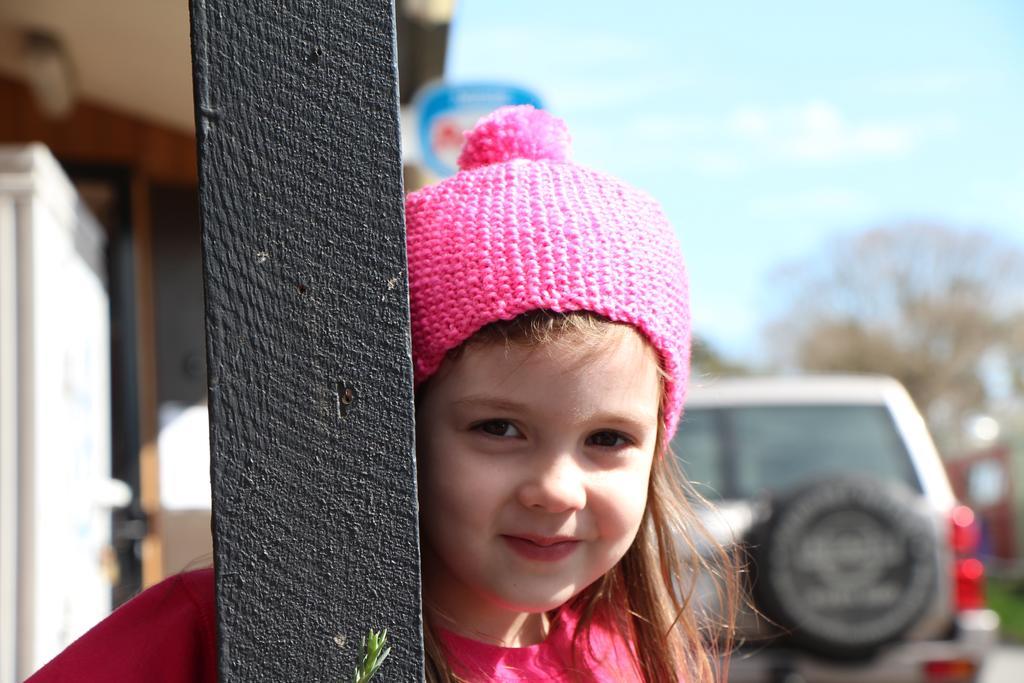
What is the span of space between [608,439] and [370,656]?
51 centimetres

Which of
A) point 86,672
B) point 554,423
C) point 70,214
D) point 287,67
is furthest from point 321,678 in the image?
point 70,214

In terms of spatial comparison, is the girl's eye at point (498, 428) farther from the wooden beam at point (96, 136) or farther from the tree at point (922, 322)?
the tree at point (922, 322)

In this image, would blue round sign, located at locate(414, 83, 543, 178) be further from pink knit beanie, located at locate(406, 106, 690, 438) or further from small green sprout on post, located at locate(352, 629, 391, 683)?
small green sprout on post, located at locate(352, 629, 391, 683)

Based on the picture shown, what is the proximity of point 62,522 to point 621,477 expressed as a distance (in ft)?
6.85

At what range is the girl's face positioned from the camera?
4.67 ft

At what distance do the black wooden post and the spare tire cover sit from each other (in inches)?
205

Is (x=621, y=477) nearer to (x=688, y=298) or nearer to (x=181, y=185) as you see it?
(x=688, y=298)

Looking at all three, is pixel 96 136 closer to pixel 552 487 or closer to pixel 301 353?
pixel 552 487

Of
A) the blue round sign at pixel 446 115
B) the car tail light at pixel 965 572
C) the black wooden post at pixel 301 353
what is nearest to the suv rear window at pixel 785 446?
the car tail light at pixel 965 572

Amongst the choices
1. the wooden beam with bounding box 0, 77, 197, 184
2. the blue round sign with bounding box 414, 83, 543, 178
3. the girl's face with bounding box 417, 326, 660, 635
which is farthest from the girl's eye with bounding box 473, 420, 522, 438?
the blue round sign with bounding box 414, 83, 543, 178

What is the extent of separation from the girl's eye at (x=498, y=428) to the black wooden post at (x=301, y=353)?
0.32 m

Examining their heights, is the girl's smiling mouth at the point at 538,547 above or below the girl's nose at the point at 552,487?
below

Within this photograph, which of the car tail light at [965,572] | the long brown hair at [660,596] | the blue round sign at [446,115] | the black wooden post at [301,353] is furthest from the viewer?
the car tail light at [965,572]

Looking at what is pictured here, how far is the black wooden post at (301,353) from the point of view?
1.09 m
